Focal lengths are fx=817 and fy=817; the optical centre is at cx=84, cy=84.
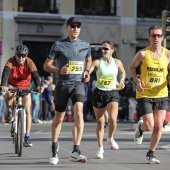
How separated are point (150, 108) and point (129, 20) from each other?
28421 millimetres

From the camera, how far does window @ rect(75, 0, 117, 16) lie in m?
39.3

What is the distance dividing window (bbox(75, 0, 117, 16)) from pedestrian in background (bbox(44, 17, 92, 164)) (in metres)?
27.5

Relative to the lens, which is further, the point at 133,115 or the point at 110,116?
the point at 133,115

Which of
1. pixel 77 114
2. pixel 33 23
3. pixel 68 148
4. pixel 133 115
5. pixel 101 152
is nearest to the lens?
pixel 77 114

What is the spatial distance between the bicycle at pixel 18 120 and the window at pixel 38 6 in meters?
24.3

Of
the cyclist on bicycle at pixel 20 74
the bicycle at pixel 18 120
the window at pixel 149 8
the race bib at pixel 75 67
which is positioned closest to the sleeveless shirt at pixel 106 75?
the cyclist on bicycle at pixel 20 74

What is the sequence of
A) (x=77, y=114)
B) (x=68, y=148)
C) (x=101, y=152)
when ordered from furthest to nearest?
1. (x=68, y=148)
2. (x=101, y=152)
3. (x=77, y=114)

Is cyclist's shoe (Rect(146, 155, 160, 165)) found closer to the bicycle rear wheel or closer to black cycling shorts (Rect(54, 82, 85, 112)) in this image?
black cycling shorts (Rect(54, 82, 85, 112))

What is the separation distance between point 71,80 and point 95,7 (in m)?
A: 28.1

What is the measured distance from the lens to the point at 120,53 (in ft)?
129

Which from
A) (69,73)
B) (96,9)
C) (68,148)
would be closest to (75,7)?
(96,9)

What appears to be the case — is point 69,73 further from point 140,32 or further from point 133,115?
point 140,32

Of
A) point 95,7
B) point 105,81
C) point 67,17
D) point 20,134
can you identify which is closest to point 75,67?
point 20,134

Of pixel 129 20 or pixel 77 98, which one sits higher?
pixel 129 20
